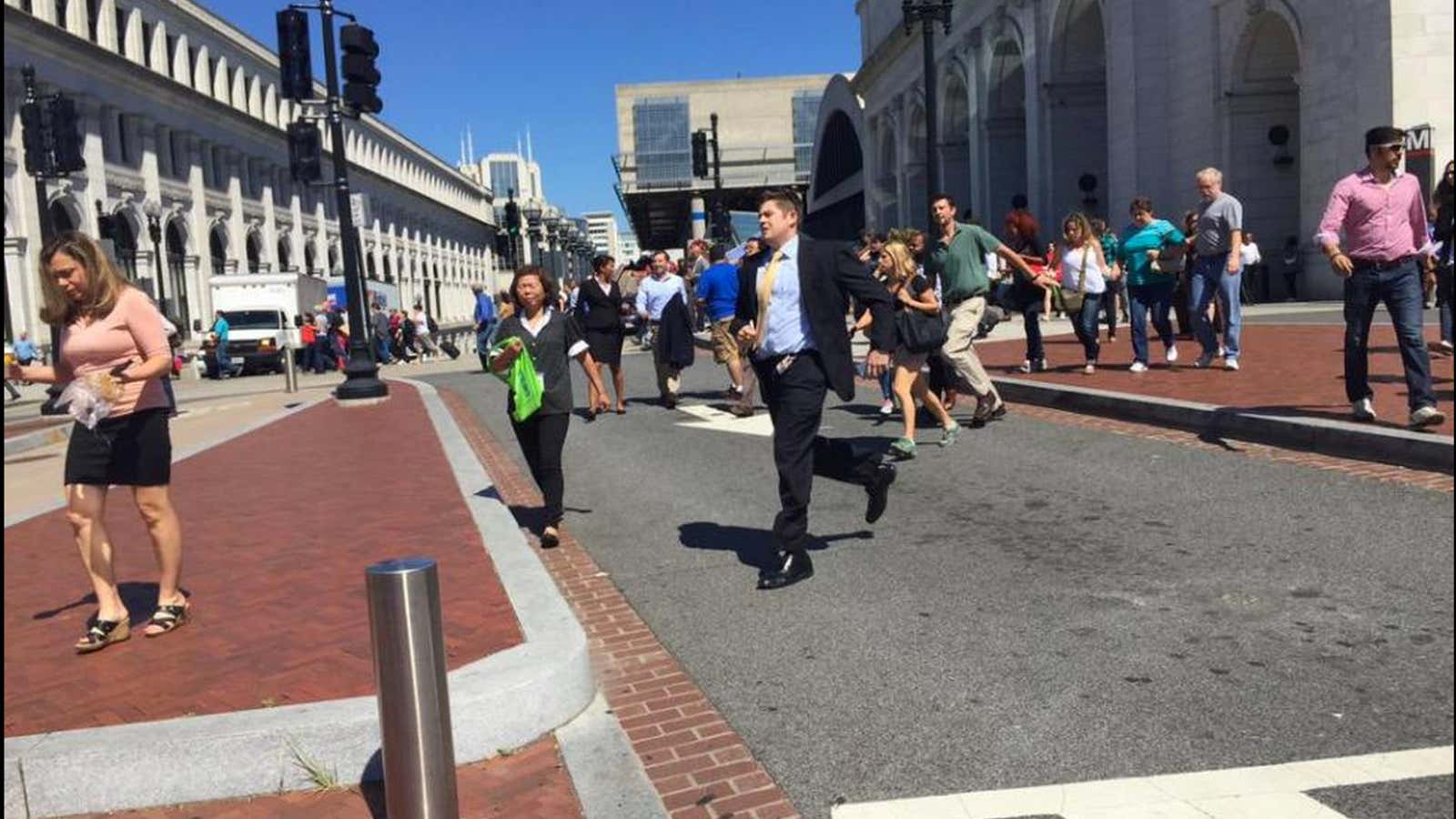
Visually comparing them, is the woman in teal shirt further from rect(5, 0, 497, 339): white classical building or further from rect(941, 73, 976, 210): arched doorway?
rect(941, 73, 976, 210): arched doorway

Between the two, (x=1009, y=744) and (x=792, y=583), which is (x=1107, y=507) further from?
(x=1009, y=744)

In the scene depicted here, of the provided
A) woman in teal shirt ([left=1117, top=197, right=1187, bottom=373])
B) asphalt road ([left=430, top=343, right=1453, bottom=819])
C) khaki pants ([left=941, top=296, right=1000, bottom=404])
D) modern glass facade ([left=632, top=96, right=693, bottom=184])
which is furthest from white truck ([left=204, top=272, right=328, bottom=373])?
modern glass facade ([left=632, top=96, right=693, bottom=184])

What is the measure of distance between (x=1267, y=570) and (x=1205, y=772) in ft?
6.57

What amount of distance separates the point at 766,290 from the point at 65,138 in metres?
17.5

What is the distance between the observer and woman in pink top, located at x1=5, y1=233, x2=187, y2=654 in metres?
4.08

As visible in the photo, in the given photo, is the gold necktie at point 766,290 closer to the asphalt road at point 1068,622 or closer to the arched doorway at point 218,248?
the asphalt road at point 1068,622

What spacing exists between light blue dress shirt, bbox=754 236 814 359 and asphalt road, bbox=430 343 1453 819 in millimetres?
1147

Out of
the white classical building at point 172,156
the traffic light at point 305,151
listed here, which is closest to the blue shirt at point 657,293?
the traffic light at point 305,151

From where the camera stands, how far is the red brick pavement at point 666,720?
317cm

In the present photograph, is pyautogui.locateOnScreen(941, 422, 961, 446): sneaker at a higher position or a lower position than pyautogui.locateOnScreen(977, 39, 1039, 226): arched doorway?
lower

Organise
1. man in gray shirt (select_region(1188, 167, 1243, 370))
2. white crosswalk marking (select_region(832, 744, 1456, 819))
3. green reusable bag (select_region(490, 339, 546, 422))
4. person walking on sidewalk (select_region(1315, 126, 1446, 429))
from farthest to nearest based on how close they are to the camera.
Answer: man in gray shirt (select_region(1188, 167, 1243, 370))
green reusable bag (select_region(490, 339, 546, 422))
white crosswalk marking (select_region(832, 744, 1456, 819))
person walking on sidewalk (select_region(1315, 126, 1446, 429))

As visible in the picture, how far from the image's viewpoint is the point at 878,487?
566 cm

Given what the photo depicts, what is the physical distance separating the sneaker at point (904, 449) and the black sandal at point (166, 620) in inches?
198

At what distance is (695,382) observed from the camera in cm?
1603
